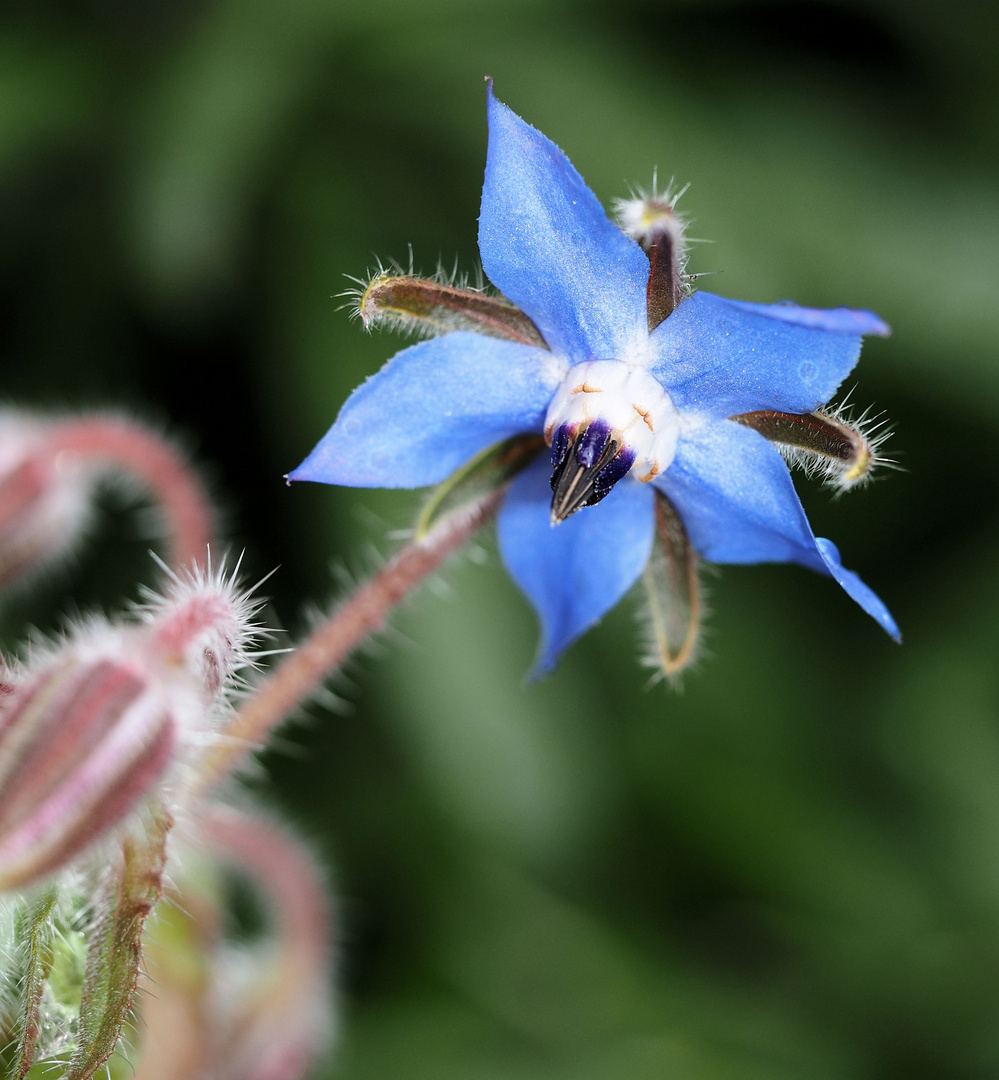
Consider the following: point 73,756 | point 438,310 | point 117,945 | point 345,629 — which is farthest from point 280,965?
point 438,310

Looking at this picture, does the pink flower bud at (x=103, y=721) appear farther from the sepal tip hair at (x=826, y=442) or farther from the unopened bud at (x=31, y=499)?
the unopened bud at (x=31, y=499)

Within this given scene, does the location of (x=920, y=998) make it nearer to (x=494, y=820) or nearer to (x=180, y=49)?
(x=494, y=820)

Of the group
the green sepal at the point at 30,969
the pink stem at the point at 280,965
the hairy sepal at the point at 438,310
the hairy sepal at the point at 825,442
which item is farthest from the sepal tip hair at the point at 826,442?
the pink stem at the point at 280,965

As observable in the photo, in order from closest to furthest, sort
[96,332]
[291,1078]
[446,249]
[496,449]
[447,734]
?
[496,449] → [291,1078] → [447,734] → [446,249] → [96,332]

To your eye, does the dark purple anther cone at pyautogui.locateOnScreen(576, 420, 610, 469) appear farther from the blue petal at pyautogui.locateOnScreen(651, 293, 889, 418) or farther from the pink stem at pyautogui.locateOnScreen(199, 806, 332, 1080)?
the pink stem at pyautogui.locateOnScreen(199, 806, 332, 1080)

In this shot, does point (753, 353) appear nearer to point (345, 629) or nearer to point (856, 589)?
point (856, 589)

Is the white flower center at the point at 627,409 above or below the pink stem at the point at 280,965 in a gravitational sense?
above

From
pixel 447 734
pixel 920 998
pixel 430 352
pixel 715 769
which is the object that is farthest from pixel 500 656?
pixel 430 352
